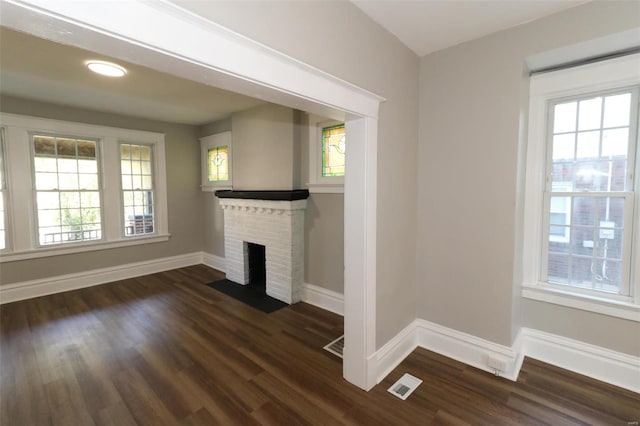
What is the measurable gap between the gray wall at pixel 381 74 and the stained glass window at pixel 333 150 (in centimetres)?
94

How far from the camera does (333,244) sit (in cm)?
334

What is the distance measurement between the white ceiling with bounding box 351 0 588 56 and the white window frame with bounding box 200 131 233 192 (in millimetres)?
3356

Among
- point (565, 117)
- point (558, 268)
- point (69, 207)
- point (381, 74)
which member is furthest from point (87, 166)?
point (558, 268)

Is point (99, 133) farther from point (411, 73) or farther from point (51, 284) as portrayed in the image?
point (411, 73)

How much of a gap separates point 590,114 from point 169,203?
→ 5.65m

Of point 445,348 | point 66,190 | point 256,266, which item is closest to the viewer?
point 445,348

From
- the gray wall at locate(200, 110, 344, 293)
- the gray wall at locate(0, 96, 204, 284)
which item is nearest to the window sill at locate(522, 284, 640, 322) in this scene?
the gray wall at locate(200, 110, 344, 293)

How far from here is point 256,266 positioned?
4.45m

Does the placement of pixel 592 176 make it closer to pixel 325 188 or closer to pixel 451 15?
pixel 451 15

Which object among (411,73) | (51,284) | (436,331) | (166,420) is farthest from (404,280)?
(51,284)

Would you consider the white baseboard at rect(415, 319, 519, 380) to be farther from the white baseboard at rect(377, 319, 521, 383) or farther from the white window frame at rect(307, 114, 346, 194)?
the white window frame at rect(307, 114, 346, 194)

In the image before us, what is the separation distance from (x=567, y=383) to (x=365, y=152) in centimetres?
226

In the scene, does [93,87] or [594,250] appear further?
[93,87]

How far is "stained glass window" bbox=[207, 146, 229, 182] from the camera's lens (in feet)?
16.1
